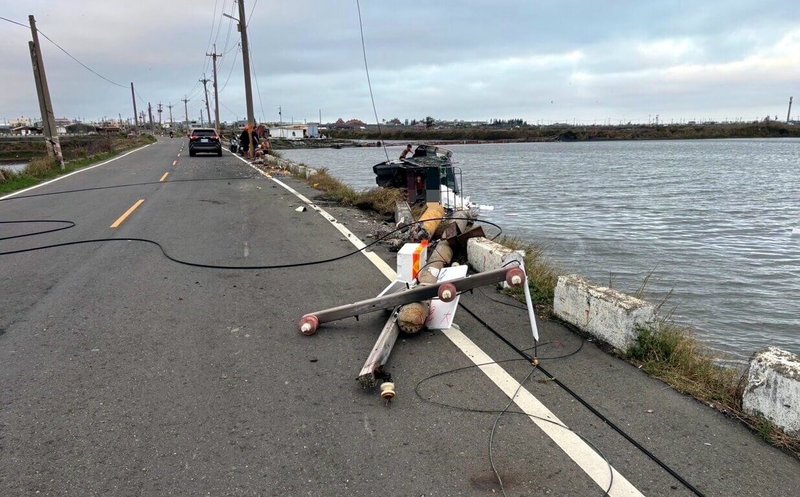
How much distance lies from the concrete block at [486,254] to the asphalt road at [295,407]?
0.43 meters

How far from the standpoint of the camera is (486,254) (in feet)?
22.0

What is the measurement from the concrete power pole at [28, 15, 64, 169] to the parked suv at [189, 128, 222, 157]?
34.6ft

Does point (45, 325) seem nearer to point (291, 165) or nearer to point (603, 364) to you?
point (603, 364)

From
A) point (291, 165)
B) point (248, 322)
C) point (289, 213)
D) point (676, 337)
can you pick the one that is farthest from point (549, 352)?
point (291, 165)

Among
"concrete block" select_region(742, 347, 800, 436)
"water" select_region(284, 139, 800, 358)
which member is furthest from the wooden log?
"water" select_region(284, 139, 800, 358)


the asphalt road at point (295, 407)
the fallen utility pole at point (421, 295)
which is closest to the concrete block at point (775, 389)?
the asphalt road at point (295, 407)

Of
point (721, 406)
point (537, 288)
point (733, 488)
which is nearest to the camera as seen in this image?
point (733, 488)

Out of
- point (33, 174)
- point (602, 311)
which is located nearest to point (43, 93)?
point (33, 174)

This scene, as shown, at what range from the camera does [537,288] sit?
611 cm

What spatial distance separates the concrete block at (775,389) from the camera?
11.0ft

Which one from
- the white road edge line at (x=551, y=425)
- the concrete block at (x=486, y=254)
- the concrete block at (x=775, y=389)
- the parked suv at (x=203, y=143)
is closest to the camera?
the white road edge line at (x=551, y=425)

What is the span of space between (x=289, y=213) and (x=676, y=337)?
906cm

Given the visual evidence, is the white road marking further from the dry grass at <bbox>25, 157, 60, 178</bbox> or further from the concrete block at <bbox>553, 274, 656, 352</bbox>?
the dry grass at <bbox>25, 157, 60, 178</bbox>

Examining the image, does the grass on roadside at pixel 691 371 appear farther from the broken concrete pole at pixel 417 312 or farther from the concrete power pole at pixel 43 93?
the concrete power pole at pixel 43 93
